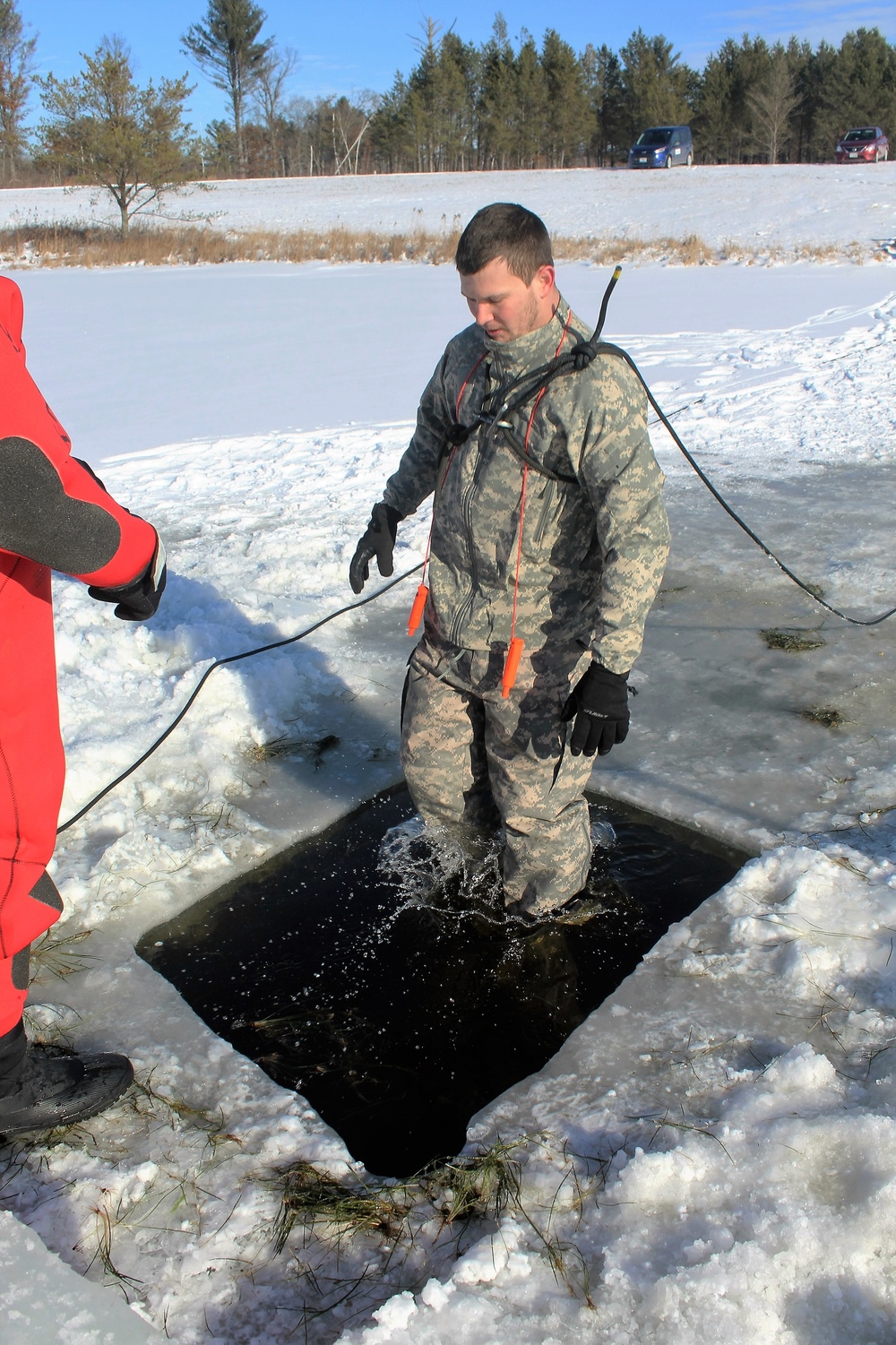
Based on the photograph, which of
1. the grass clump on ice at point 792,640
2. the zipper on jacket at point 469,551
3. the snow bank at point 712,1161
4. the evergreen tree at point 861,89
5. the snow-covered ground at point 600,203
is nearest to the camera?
the snow bank at point 712,1161

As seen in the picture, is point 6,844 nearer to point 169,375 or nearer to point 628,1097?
point 628,1097

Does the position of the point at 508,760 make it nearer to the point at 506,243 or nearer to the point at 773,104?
the point at 506,243

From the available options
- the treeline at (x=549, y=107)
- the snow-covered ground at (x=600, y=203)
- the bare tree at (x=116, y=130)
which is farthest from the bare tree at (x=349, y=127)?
the bare tree at (x=116, y=130)

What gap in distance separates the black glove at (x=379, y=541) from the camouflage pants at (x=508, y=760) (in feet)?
1.05

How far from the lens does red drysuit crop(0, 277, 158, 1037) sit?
1648mm

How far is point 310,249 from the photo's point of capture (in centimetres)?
A: 2103

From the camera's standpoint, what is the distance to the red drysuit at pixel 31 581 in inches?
64.9

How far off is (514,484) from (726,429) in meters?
5.88

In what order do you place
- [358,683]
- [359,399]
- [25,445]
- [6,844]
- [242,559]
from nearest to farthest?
[25,445]
[6,844]
[358,683]
[242,559]
[359,399]

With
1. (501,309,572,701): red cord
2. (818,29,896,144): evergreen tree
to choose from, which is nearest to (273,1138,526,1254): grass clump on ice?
(501,309,572,701): red cord

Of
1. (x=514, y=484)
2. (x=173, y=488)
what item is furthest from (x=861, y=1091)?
(x=173, y=488)

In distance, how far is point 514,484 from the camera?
2.36 m

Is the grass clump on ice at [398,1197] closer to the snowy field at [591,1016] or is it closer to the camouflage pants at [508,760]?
the snowy field at [591,1016]

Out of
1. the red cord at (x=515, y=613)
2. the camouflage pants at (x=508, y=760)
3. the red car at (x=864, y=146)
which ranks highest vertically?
→ the red car at (x=864, y=146)
